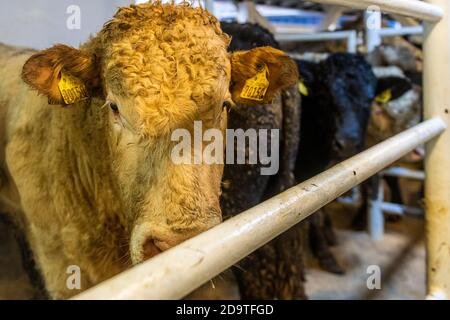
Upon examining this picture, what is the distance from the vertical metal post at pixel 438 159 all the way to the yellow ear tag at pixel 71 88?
126 cm

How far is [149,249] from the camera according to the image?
1125 millimetres

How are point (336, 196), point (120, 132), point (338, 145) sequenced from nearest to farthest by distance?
1. point (336, 196)
2. point (120, 132)
3. point (338, 145)

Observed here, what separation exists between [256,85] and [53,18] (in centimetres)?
123

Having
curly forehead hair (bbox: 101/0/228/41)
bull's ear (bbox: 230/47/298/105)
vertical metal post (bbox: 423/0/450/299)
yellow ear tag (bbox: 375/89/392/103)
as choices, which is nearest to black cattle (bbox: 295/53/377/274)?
yellow ear tag (bbox: 375/89/392/103)

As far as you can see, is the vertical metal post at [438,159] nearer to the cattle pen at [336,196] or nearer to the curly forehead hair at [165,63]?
the cattle pen at [336,196]

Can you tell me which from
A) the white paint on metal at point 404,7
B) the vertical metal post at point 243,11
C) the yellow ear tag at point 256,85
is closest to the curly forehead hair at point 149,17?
the yellow ear tag at point 256,85

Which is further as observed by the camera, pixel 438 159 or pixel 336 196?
pixel 438 159

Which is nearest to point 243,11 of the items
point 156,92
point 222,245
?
point 156,92

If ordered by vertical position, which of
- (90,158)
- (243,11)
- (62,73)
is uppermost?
(243,11)

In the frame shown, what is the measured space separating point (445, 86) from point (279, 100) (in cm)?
103

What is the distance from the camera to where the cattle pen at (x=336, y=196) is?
Answer: 61 cm

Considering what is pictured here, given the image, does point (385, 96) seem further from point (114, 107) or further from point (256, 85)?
point (114, 107)

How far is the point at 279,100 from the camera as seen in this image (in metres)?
A: 2.52

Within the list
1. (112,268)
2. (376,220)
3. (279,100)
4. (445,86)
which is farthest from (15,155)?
(376,220)
